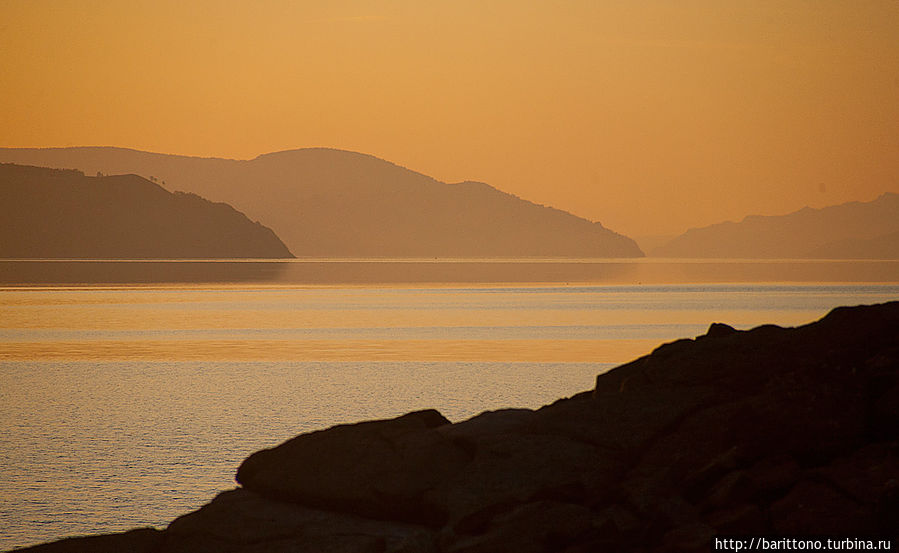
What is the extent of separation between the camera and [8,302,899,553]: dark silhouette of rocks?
39.9ft

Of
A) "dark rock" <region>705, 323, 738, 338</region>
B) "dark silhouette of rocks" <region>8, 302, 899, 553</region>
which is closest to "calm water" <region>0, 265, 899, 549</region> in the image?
"dark silhouette of rocks" <region>8, 302, 899, 553</region>

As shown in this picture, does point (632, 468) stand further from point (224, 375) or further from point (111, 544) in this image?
point (224, 375)

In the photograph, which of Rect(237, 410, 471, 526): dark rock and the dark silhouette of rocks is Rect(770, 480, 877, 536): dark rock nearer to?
the dark silhouette of rocks

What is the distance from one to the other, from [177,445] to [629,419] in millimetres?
13707

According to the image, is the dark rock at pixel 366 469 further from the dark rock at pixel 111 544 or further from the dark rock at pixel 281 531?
the dark rock at pixel 111 544

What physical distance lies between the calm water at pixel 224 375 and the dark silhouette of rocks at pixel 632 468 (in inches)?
162

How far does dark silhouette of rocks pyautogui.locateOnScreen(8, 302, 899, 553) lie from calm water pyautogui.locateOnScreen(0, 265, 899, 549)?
4.10m

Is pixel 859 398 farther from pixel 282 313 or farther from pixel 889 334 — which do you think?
pixel 282 313

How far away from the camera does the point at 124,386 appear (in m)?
37.1

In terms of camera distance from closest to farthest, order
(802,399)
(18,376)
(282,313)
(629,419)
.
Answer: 1. (802,399)
2. (629,419)
3. (18,376)
4. (282,313)

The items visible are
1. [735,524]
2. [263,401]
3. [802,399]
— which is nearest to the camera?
[735,524]

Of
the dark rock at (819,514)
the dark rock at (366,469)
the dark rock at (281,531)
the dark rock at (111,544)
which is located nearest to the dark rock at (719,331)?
the dark rock at (366,469)

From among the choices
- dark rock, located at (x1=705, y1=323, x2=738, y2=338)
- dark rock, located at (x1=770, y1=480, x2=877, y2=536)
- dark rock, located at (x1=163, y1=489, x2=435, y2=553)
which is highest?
dark rock, located at (x1=705, y1=323, x2=738, y2=338)

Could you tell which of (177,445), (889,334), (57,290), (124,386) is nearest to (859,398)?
(889,334)
